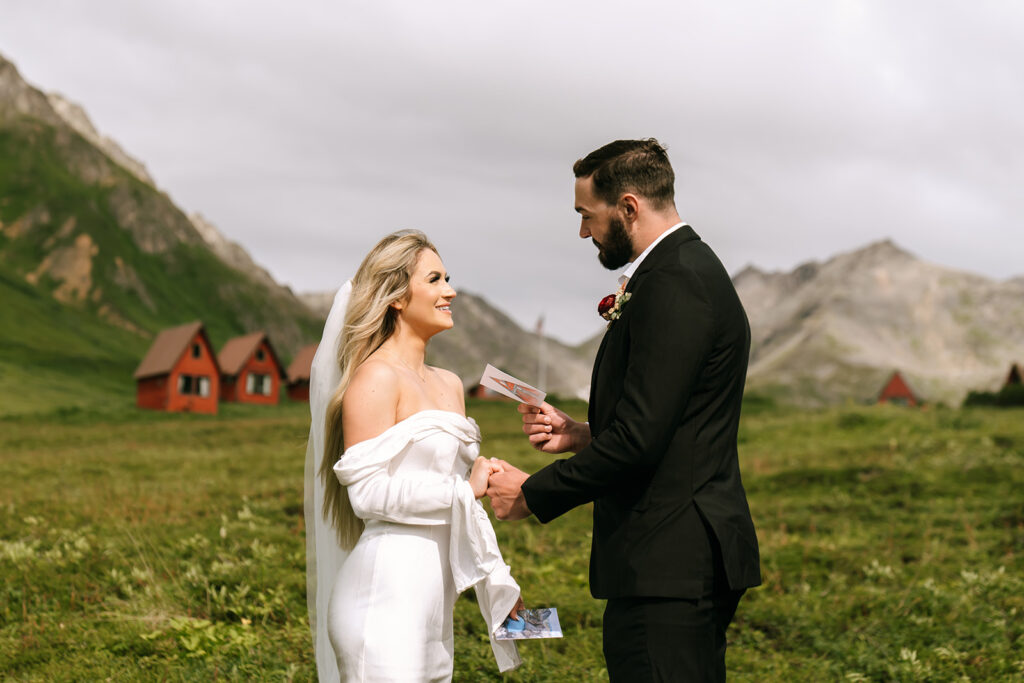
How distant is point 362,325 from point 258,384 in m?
64.8

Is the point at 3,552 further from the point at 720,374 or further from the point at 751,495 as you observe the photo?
the point at 751,495

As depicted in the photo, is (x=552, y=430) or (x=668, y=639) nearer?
(x=668, y=639)

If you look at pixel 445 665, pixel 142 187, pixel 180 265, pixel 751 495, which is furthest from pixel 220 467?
pixel 142 187

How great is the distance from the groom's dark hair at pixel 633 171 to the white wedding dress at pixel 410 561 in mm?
1604

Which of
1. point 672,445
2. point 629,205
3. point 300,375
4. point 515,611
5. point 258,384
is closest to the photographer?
point 672,445

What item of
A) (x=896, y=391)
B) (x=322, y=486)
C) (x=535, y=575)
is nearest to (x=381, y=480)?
(x=322, y=486)

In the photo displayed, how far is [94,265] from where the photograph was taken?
13988 cm

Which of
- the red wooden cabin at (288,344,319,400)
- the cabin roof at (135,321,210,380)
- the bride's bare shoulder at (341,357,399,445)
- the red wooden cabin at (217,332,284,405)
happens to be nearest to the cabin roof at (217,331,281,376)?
the red wooden cabin at (217,332,284,405)

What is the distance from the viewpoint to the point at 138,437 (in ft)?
105

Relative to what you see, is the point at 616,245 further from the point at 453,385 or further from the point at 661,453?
the point at 453,385

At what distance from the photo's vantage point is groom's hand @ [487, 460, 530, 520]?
454 cm

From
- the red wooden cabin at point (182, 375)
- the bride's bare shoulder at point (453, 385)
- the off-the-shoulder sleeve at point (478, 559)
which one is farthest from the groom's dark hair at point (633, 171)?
the red wooden cabin at point (182, 375)

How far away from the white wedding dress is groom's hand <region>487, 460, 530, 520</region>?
154mm

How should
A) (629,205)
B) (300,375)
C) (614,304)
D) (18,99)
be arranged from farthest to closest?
(18,99)
(300,375)
(614,304)
(629,205)
